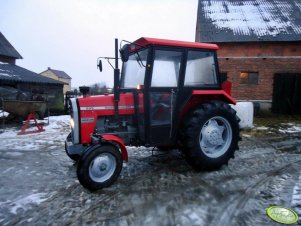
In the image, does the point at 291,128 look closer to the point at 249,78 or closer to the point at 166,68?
the point at 249,78

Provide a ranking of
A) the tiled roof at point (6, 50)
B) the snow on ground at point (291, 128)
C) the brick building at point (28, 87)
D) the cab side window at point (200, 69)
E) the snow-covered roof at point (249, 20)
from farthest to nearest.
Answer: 1. the tiled roof at point (6, 50)
2. the snow-covered roof at point (249, 20)
3. the brick building at point (28, 87)
4. the snow on ground at point (291, 128)
5. the cab side window at point (200, 69)

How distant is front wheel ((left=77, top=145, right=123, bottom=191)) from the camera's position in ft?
11.6

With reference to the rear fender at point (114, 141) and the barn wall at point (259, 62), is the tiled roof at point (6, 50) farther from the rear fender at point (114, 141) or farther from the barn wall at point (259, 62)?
the rear fender at point (114, 141)

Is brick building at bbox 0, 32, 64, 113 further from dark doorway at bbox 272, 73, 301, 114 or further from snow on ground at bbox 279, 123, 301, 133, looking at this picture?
dark doorway at bbox 272, 73, 301, 114

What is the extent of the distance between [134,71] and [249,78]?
11.0m

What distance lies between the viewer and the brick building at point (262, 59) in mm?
13188

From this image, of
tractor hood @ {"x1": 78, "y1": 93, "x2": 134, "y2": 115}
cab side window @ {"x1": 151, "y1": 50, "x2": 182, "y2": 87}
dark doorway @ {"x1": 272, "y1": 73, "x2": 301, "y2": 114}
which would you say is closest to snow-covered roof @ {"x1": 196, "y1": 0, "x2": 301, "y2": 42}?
dark doorway @ {"x1": 272, "y1": 73, "x2": 301, "y2": 114}

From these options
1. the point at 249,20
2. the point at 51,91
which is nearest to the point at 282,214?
the point at 249,20

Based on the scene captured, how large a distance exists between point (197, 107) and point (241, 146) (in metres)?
2.57

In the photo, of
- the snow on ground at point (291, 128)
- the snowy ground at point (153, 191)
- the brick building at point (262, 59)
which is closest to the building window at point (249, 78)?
the brick building at point (262, 59)

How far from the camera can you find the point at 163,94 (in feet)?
13.9

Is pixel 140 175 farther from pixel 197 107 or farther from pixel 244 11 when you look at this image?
pixel 244 11

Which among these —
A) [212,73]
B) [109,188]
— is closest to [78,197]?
[109,188]

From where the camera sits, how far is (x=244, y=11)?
16000mm
